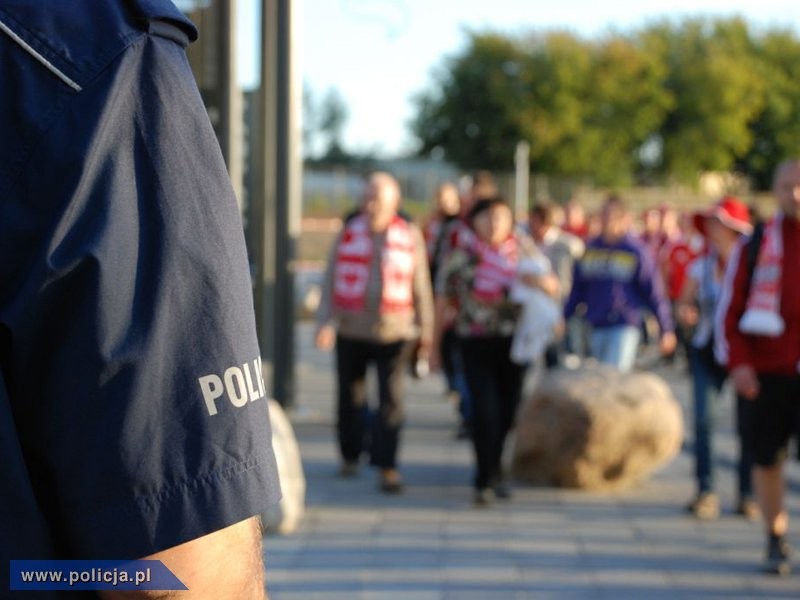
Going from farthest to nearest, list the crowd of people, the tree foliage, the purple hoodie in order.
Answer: the tree foliage
the purple hoodie
the crowd of people

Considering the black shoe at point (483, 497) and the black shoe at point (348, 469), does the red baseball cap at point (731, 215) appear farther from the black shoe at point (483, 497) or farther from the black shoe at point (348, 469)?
the black shoe at point (348, 469)

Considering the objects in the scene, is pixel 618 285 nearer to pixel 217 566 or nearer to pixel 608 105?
pixel 217 566

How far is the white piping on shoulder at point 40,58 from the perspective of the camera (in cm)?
112

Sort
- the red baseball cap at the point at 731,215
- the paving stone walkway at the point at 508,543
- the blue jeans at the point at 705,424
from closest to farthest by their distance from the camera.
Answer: the paving stone walkway at the point at 508,543, the red baseball cap at the point at 731,215, the blue jeans at the point at 705,424

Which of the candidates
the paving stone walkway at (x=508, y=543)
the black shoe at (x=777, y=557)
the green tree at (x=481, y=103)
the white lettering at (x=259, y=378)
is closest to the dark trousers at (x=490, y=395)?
the paving stone walkway at (x=508, y=543)

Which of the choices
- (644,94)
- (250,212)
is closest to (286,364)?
(250,212)

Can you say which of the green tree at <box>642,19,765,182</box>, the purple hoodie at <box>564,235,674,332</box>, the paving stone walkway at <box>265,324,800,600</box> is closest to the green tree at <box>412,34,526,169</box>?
the green tree at <box>642,19,765,182</box>

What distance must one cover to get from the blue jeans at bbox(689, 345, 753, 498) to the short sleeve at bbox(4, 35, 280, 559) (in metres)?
6.89

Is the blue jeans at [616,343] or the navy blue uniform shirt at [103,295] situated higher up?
the navy blue uniform shirt at [103,295]

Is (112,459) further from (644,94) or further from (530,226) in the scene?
(644,94)

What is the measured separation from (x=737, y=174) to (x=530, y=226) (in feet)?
205

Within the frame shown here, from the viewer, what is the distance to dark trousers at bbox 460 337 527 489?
8.12 metres

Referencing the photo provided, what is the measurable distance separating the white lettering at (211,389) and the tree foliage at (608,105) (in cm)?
6043

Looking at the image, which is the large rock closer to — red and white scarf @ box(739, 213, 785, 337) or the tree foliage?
red and white scarf @ box(739, 213, 785, 337)
